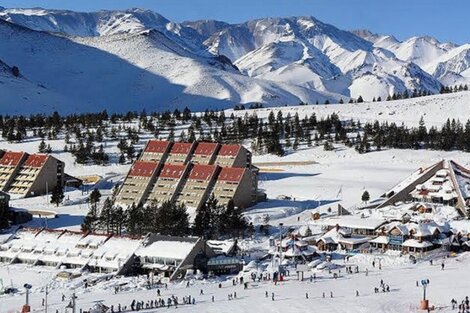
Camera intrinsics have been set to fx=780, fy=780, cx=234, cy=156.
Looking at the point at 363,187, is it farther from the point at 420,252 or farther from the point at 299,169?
the point at 420,252

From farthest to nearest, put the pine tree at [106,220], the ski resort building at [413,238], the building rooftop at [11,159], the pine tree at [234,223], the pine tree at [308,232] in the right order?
1. the building rooftop at [11,159]
2. the pine tree at [106,220]
3. the pine tree at [234,223]
4. the pine tree at [308,232]
5. the ski resort building at [413,238]

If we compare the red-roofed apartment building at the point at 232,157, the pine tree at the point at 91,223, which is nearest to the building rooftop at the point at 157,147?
the red-roofed apartment building at the point at 232,157

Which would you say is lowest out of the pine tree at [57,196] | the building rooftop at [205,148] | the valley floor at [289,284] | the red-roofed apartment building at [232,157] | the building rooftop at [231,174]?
the valley floor at [289,284]

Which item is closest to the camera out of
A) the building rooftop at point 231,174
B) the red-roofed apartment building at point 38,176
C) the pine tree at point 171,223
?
the pine tree at point 171,223

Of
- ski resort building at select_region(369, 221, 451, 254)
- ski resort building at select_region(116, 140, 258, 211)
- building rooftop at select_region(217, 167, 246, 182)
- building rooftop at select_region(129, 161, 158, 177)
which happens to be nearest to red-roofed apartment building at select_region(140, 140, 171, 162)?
ski resort building at select_region(116, 140, 258, 211)

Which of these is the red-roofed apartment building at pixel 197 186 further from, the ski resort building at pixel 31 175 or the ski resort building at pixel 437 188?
the ski resort building at pixel 437 188

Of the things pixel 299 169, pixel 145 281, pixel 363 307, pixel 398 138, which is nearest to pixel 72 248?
pixel 145 281

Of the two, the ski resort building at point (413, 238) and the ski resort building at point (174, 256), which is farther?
the ski resort building at point (413, 238)
